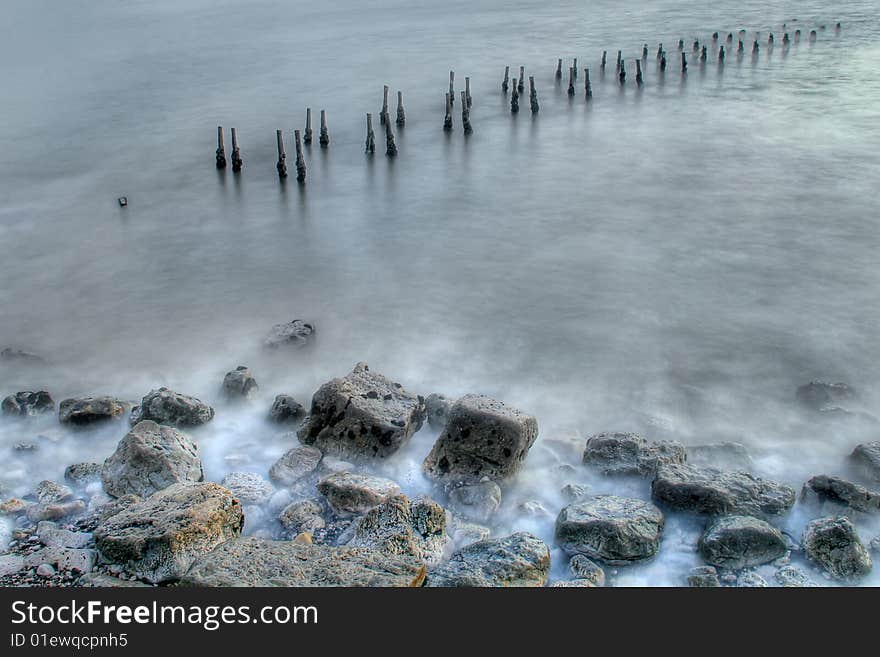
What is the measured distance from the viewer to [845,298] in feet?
41.0

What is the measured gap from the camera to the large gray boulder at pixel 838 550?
6.73 meters

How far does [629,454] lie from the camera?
8289 millimetres

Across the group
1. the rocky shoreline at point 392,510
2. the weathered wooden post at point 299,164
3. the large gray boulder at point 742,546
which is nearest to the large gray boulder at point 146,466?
the rocky shoreline at point 392,510

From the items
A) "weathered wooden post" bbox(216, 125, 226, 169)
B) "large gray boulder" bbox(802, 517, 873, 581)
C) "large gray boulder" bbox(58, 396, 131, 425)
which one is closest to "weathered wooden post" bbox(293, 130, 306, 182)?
"weathered wooden post" bbox(216, 125, 226, 169)

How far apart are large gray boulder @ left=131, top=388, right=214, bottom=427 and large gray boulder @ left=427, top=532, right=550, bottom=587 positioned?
13.5 feet

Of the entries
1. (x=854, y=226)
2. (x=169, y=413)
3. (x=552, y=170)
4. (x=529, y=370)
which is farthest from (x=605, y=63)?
(x=169, y=413)

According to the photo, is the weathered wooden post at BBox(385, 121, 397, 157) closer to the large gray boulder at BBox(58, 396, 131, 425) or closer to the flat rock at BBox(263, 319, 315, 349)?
the flat rock at BBox(263, 319, 315, 349)

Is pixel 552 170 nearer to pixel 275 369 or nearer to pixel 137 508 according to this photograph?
pixel 275 369

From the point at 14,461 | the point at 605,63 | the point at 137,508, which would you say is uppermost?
the point at 605,63

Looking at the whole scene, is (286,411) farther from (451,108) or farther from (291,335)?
(451,108)

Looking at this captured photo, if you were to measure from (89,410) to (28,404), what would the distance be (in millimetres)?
1012

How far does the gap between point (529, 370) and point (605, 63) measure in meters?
25.6

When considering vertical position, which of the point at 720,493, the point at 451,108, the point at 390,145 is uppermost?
the point at 451,108

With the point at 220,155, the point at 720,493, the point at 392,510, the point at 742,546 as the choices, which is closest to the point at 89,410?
the point at 392,510
